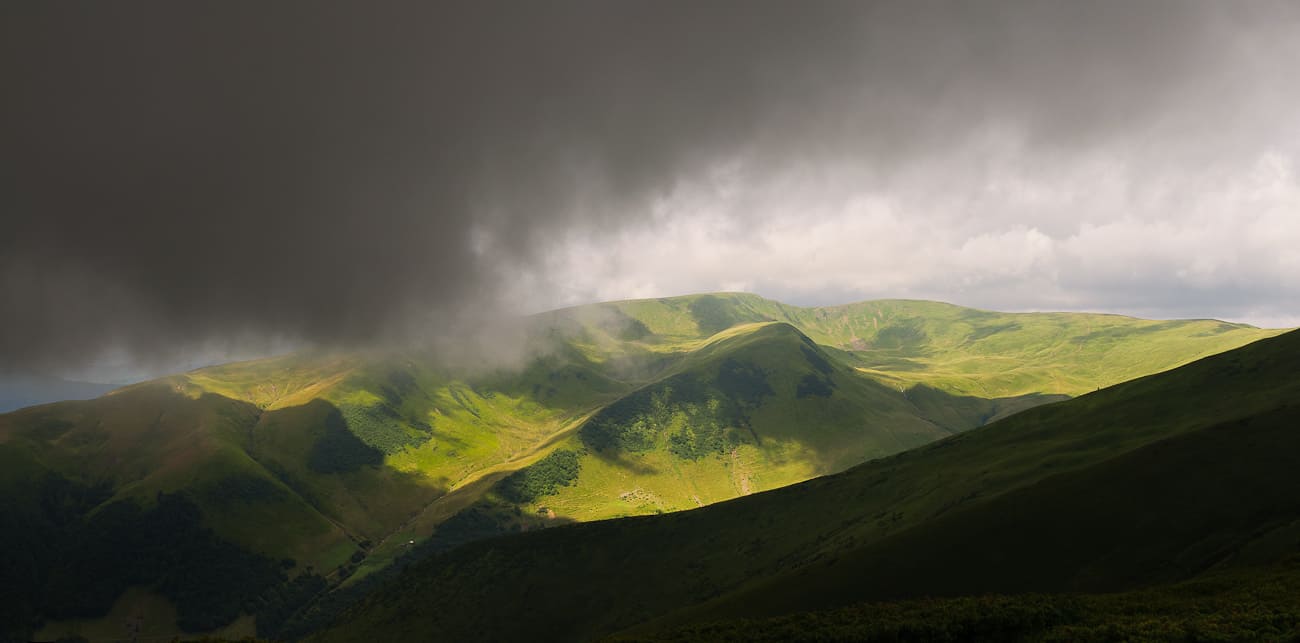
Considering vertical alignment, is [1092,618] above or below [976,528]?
above

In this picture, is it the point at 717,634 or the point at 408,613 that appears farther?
the point at 408,613

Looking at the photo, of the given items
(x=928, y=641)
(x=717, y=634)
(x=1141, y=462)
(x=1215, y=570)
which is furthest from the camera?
(x=1141, y=462)

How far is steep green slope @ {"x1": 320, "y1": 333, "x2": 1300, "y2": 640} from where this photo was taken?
71.6 metres

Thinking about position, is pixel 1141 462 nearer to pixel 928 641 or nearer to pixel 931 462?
pixel 928 641

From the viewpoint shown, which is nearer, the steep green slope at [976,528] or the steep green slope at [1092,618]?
the steep green slope at [1092,618]

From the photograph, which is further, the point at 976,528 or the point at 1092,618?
the point at 976,528

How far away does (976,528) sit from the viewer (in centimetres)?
8612

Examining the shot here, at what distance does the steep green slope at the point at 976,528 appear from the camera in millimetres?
71625

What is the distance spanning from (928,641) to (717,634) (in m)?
22.2

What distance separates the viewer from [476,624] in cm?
16975

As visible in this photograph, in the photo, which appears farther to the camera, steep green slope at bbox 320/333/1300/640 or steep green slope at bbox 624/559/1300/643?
steep green slope at bbox 320/333/1300/640

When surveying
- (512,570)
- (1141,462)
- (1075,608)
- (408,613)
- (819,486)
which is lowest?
(408,613)

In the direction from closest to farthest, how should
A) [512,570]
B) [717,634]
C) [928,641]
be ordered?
[928,641] → [717,634] → [512,570]

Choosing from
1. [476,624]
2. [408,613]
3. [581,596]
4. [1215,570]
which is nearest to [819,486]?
[581,596]
